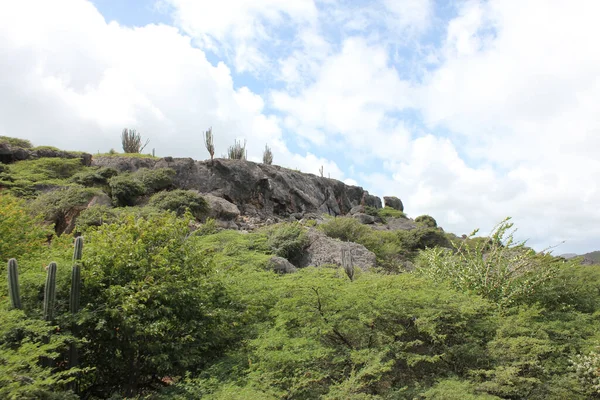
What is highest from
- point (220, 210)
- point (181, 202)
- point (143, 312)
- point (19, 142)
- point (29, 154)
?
point (19, 142)

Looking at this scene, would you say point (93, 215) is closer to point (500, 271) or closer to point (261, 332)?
point (261, 332)

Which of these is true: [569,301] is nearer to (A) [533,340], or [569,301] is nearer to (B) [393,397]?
(A) [533,340]

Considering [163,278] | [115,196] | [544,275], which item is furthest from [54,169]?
[544,275]

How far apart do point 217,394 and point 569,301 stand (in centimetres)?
766

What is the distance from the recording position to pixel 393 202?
5947 centimetres

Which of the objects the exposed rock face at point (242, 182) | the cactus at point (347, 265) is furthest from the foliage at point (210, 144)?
the cactus at point (347, 265)

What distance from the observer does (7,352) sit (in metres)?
5.24

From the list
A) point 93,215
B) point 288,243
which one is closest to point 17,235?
point 93,215

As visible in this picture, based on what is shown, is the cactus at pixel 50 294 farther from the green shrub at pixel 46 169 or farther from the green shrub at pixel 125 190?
the green shrub at pixel 46 169

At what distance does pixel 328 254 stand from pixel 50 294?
1047cm

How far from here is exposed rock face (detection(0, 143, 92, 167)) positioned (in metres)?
24.0

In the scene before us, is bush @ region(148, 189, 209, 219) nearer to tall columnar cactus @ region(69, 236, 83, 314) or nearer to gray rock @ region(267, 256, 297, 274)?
gray rock @ region(267, 256, 297, 274)

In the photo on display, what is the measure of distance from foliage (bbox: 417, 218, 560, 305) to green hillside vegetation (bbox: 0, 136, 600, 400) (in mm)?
55

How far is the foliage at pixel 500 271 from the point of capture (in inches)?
349
